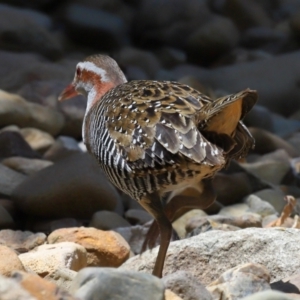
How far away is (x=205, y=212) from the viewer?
6.61 metres

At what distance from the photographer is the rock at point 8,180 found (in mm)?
6594

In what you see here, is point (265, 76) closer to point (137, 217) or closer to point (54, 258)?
point (137, 217)

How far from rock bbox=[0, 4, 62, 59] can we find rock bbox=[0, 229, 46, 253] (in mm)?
6746

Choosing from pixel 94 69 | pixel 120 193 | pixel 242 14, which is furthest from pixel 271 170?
pixel 242 14

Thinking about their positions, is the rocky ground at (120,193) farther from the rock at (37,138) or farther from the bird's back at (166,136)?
the bird's back at (166,136)

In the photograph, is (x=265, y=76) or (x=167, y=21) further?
Answer: (x=167, y=21)

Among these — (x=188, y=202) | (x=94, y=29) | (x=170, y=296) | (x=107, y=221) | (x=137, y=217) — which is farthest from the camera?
(x=94, y=29)

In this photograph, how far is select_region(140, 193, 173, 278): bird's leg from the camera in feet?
14.2

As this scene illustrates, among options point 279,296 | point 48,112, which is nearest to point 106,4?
point 48,112

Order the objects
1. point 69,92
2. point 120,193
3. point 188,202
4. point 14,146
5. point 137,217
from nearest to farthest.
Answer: point 188,202, point 69,92, point 137,217, point 120,193, point 14,146

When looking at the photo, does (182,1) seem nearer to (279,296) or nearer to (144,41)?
(144,41)

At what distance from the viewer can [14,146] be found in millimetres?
7336

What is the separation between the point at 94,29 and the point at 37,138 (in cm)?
545

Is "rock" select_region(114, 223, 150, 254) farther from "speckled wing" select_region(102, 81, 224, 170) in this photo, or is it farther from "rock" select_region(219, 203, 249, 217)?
"speckled wing" select_region(102, 81, 224, 170)
